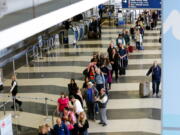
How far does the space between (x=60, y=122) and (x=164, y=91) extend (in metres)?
5.83

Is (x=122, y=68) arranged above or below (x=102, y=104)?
above

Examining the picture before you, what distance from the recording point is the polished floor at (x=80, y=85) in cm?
1206

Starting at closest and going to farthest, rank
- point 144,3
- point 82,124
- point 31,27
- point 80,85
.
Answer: point 31,27, point 82,124, point 80,85, point 144,3

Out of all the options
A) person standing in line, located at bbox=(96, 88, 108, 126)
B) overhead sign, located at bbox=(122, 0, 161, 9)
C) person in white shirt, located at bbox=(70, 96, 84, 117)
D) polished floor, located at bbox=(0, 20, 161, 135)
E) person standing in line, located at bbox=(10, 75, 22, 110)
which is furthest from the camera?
overhead sign, located at bbox=(122, 0, 161, 9)

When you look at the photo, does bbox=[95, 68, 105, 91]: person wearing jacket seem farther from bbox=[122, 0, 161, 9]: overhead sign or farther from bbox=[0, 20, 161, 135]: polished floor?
bbox=[122, 0, 161, 9]: overhead sign

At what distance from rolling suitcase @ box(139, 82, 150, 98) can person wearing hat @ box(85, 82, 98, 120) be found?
2491 mm

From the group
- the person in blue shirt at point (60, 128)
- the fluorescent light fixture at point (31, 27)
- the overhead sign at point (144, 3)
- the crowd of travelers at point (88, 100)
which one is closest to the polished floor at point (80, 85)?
the crowd of travelers at point (88, 100)

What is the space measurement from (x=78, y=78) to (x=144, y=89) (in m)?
3.61

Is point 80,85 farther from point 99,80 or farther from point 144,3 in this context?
point 144,3

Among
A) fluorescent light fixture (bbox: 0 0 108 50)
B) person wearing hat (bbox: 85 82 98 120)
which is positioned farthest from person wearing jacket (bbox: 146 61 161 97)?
fluorescent light fixture (bbox: 0 0 108 50)

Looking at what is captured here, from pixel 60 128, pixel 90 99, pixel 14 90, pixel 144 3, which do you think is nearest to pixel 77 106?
pixel 90 99

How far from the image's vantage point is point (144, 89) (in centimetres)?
1455

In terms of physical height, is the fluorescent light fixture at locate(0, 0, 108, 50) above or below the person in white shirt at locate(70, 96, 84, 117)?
above

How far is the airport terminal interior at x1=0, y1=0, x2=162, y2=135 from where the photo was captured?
11.7 metres
